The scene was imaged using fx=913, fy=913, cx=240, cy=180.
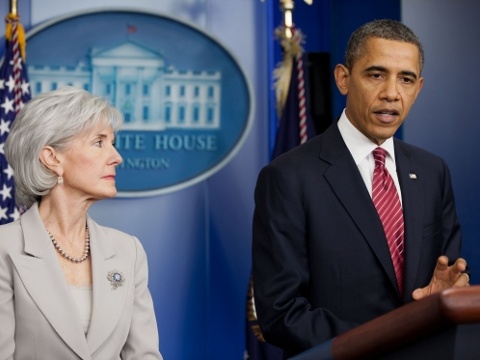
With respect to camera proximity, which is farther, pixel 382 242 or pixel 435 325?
pixel 382 242

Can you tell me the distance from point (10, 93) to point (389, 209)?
2.45 m

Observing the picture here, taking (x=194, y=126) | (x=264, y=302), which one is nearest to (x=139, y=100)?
(x=194, y=126)

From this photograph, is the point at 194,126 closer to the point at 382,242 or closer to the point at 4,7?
the point at 4,7

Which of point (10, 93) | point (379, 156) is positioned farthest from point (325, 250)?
point (10, 93)

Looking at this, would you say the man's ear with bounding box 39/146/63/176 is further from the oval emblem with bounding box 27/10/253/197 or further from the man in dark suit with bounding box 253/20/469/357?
the oval emblem with bounding box 27/10/253/197

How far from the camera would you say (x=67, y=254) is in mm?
2338

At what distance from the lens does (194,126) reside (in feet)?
15.5

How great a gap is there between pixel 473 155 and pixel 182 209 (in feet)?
4.81

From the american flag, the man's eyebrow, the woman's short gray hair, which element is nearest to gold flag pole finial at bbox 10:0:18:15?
the american flag

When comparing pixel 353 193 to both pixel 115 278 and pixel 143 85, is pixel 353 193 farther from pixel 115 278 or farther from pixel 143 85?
pixel 143 85

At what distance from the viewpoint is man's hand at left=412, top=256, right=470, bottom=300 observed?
202cm

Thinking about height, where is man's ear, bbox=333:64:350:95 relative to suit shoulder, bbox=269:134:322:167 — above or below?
above

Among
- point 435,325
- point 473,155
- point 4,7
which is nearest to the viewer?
point 435,325

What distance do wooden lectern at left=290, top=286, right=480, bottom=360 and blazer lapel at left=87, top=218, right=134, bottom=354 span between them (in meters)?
1.20
